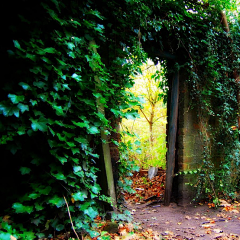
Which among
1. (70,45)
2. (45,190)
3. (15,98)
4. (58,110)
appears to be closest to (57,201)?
(45,190)

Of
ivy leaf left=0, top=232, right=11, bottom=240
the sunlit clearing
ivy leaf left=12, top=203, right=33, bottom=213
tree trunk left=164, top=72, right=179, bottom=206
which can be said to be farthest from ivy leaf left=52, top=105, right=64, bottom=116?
the sunlit clearing

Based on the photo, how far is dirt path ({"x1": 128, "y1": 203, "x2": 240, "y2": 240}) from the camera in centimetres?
277

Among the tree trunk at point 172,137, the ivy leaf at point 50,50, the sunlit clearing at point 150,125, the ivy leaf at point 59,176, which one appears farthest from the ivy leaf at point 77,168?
the sunlit clearing at point 150,125

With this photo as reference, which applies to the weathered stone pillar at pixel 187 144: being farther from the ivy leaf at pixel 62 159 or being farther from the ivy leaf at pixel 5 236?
the ivy leaf at pixel 5 236

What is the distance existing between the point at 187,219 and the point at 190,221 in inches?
3.9

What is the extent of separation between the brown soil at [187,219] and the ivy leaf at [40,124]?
2.03 meters

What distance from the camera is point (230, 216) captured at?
3.40 meters

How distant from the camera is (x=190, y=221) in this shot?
11.0 feet

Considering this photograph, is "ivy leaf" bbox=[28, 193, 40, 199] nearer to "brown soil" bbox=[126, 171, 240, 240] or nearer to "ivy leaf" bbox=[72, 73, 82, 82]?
"ivy leaf" bbox=[72, 73, 82, 82]

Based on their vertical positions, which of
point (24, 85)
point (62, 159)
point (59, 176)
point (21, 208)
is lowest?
point (21, 208)

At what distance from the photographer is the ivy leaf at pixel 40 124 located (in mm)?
1724

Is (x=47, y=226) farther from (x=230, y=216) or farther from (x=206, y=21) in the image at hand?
(x=206, y=21)

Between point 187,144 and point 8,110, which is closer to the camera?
point 8,110

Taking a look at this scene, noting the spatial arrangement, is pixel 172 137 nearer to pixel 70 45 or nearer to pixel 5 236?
pixel 70 45
